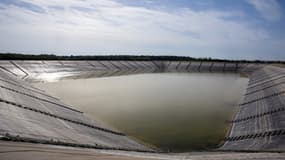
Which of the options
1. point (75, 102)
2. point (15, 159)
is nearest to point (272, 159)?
point (15, 159)

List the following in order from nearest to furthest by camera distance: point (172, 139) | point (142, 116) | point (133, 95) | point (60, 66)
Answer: point (172, 139) → point (142, 116) → point (133, 95) → point (60, 66)

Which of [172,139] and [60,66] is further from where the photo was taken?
[60,66]

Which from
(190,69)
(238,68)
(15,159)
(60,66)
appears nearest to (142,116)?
(15,159)

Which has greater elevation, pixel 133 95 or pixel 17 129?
pixel 133 95

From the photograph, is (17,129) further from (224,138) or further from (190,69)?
(190,69)

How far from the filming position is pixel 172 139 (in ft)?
28.6

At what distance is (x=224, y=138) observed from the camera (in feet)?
29.9

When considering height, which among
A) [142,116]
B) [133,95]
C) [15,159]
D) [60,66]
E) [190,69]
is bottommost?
[15,159]

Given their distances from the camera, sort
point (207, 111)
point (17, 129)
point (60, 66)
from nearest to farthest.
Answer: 1. point (17, 129)
2. point (207, 111)
3. point (60, 66)

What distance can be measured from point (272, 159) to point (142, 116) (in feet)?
23.5

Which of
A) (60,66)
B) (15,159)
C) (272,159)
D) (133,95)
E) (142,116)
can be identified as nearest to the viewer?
(15,159)

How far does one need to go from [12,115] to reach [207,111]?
8.70 metres

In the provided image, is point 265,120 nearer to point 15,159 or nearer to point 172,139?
point 172,139

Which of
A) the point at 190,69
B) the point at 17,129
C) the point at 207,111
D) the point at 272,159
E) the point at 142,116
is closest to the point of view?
the point at 272,159
